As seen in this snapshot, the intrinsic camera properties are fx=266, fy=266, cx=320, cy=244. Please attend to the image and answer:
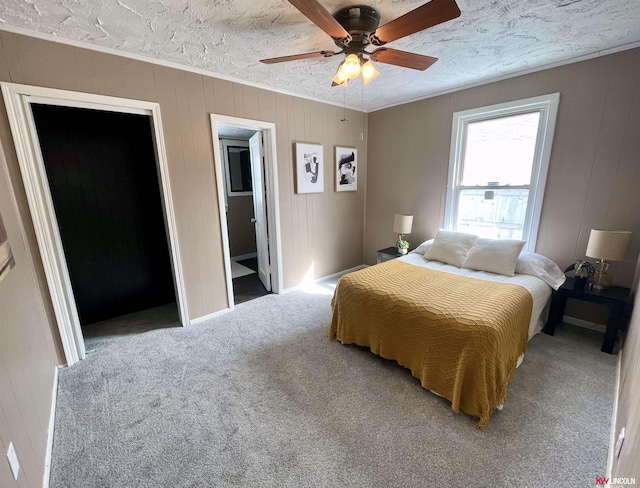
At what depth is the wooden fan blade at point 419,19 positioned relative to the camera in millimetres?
1219

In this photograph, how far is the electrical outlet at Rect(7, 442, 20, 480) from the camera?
108 centimetres

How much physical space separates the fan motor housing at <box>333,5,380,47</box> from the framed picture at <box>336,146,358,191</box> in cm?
217

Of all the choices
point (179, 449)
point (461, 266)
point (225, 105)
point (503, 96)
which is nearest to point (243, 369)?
point (179, 449)

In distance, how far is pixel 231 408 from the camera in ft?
5.98

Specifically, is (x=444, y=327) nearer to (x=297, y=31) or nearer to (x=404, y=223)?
(x=404, y=223)

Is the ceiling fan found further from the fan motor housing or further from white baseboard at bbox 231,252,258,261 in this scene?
white baseboard at bbox 231,252,258,261

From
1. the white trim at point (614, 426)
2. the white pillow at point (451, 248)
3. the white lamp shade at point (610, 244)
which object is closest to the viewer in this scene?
the white trim at point (614, 426)

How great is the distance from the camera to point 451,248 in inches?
119

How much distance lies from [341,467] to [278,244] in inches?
98.4

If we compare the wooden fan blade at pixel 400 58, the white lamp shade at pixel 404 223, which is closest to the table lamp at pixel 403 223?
the white lamp shade at pixel 404 223

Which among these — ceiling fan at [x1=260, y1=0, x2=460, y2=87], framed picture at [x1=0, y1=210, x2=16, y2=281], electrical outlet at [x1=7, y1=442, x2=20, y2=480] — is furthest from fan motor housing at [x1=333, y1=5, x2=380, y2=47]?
electrical outlet at [x1=7, y1=442, x2=20, y2=480]

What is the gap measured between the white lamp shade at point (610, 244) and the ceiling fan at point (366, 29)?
203 cm

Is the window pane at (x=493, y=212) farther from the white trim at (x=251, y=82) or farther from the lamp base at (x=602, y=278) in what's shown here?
the white trim at (x=251, y=82)

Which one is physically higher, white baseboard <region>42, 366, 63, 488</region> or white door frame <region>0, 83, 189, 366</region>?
white door frame <region>0, 83, 189, 366</region>
